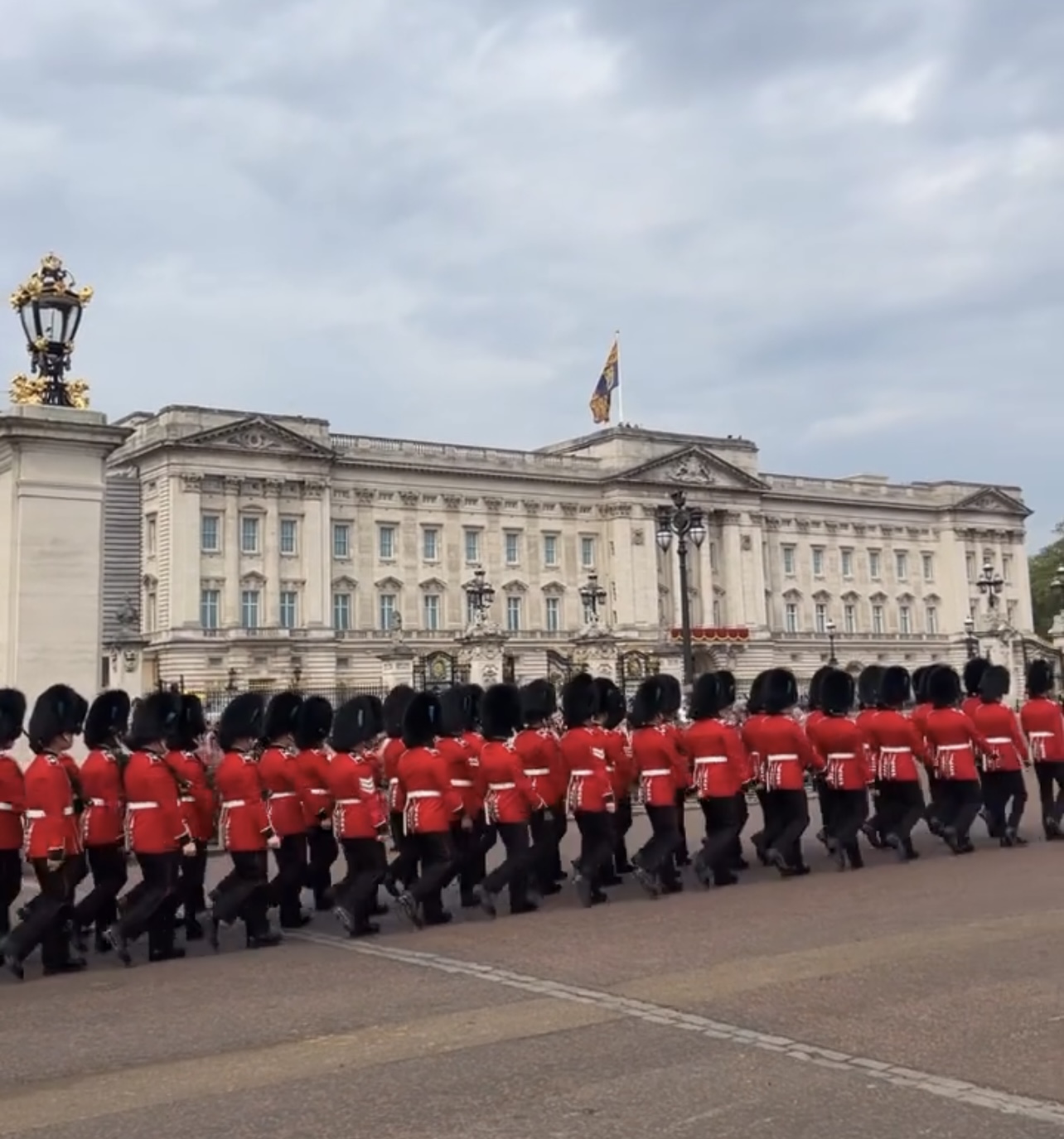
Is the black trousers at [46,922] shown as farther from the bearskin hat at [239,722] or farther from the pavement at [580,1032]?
the bearskin hat at [239,722]

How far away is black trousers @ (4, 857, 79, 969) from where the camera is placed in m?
8.92

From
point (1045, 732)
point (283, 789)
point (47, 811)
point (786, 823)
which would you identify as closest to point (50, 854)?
point (47, 811)

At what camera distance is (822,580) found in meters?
83.2

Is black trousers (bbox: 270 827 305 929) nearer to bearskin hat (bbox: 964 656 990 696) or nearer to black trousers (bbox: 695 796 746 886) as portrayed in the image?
black trousers (bbox: 695 796 746 886)

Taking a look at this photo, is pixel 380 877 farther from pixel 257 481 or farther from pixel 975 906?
pixel 257 481

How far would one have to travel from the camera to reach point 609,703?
1369 cm

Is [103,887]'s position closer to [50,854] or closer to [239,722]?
[50,854]

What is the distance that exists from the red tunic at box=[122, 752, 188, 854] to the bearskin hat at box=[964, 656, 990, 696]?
9.48 meters

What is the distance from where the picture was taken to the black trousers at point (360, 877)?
1030 cm

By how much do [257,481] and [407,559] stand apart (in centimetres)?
899

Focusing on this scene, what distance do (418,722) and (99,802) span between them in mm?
2522

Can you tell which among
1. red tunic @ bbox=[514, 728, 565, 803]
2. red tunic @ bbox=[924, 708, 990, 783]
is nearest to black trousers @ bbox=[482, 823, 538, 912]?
red tunic @ bbox=[514, 728, 565, 803]

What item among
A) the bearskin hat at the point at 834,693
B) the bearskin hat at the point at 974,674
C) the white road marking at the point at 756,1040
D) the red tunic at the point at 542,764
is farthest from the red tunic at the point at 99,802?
the bearskin hat at the point at 974,674

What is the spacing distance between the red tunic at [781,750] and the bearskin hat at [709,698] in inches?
16.8
